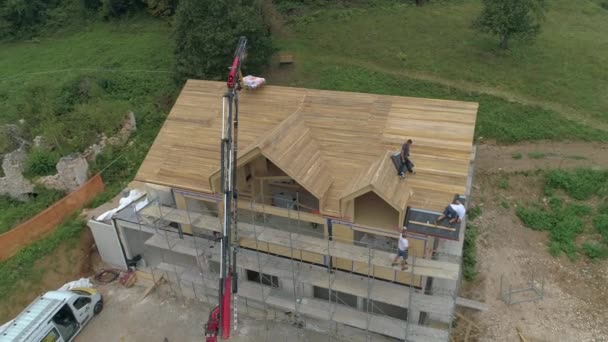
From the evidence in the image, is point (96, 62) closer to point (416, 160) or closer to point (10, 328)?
point (10, 328)

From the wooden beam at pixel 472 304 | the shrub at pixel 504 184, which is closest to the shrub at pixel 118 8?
the shrub at pixel 504 184

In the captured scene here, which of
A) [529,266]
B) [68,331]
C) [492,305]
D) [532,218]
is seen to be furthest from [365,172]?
[68,331]

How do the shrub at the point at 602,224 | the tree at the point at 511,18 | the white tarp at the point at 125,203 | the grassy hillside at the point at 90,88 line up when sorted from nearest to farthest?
the white tarp at the point at 125,203, the shrub at the point at 602,224, the grassy hillside at the point at 90,88, the tree at the point at 511,18

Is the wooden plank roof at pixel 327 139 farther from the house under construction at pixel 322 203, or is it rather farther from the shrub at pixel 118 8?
the shrub at pixel 118 8

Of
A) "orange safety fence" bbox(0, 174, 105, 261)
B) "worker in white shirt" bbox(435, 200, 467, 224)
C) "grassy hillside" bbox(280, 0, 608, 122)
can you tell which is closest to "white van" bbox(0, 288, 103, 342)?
"orange safety fence" bbox(0, 174, 105, 261)

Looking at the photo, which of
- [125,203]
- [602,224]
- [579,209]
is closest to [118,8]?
[125,203]

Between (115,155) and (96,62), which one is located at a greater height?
(96,62)

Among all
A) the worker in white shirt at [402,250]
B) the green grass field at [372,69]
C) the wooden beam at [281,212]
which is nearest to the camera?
the worker in white shirt at [402,250]
